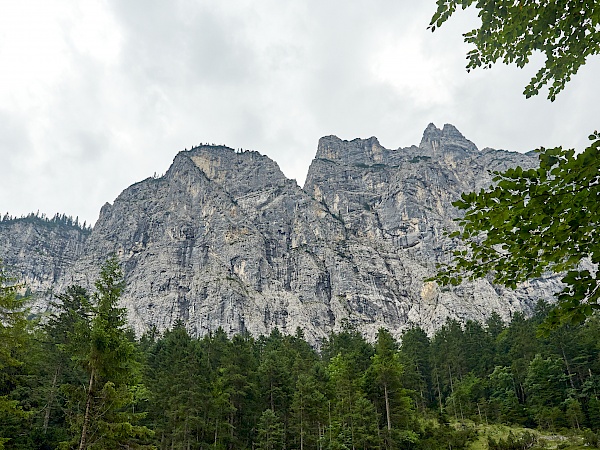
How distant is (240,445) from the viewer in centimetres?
3653

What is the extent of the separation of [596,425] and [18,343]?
4420cm

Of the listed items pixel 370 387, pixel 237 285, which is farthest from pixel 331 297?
pixel 370 387

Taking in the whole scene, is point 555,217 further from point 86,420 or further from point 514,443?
point 514,443

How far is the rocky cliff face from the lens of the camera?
467ft

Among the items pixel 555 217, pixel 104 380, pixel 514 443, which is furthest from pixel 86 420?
pixel 514 443

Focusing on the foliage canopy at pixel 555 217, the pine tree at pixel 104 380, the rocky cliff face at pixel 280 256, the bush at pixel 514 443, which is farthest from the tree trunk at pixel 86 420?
the rocky cliff face at pixel 280 256

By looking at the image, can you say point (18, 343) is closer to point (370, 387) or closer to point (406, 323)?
point (370, 387)

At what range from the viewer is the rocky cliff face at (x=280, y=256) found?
142250 mm

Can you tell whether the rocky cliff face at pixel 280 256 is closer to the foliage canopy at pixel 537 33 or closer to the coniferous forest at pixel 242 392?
the coniferous forest at pixel 242 392

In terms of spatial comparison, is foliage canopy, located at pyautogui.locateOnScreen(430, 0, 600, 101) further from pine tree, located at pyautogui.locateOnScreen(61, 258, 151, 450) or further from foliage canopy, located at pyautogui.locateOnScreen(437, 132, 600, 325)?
pine tree, located at pyautogui.locateOnScreen(61, 258, 151, 450)

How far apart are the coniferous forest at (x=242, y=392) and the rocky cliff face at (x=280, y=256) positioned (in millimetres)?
85763

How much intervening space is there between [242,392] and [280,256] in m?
129

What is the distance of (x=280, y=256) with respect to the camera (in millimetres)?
165625

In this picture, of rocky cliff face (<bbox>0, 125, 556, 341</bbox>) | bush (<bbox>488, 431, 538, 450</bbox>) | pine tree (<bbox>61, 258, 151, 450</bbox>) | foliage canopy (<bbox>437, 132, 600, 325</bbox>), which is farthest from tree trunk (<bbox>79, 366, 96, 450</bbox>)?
rocky cliff face (<bbox>0, 125, 556, 341</bbox>)
